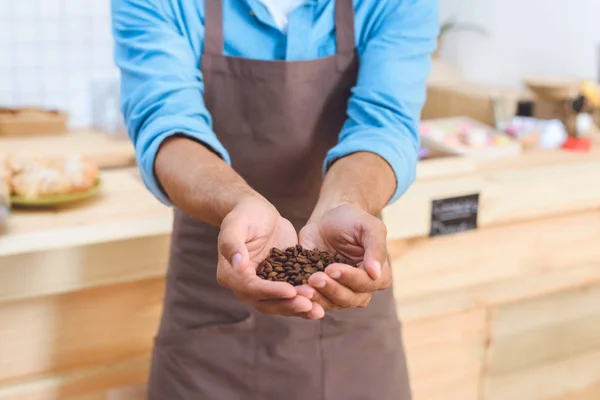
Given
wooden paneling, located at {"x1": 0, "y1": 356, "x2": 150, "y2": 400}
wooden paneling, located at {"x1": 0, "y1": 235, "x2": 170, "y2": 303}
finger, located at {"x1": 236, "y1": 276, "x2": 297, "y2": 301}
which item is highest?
finger, located at {"x1": 236, "y1": 276, "x2": 297, "y2": 301}

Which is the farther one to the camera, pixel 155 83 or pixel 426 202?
pixel 426 202

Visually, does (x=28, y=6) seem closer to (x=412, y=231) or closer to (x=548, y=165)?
(x=412, y=231)

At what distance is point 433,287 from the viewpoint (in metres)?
1.86

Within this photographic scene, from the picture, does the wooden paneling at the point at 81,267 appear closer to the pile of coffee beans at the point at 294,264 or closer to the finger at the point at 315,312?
the pile of coffee beans at the point at 294,264

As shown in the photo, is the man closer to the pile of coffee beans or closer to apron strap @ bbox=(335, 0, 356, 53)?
apron strap @ bbox=(335, 0, 356, 53)

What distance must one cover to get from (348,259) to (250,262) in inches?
7.0

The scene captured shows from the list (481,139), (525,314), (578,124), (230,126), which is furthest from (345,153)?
(578,124)

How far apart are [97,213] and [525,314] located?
1.29 metres

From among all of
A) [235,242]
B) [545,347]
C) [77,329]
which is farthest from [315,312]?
[545,347]

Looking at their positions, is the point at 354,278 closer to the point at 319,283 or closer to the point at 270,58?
the point at 319,283

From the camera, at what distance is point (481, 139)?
2033 millimetres

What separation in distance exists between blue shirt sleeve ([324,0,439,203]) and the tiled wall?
1.55 metres

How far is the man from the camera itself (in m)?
1.18

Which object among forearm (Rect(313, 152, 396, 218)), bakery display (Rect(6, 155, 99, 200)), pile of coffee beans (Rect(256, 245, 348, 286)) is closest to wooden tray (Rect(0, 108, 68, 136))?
bakery display (Rect(6, 155, 99, 200))
